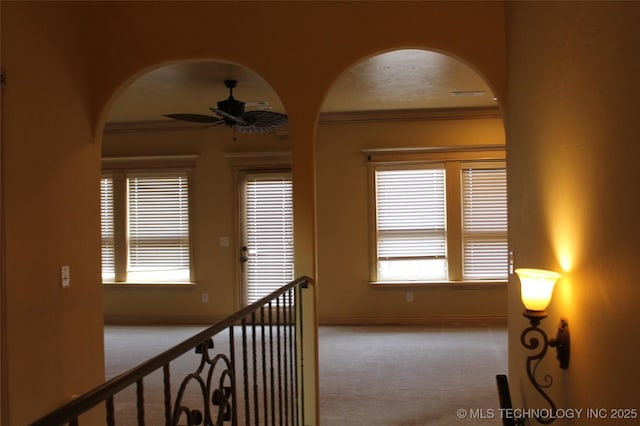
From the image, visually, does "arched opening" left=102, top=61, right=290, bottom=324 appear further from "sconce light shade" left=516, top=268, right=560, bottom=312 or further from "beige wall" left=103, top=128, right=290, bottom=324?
"sconce light shade" left=516, top=268, right=560, bottom=312

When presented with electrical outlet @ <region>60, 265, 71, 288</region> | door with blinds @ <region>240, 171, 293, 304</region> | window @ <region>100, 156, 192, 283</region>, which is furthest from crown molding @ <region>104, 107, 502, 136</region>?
electrical outlet @ <region>60, 265, 71, 288</region>

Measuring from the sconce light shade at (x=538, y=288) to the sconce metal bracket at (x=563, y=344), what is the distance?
0.33 feet

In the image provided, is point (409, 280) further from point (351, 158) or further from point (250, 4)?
point (250, 4)

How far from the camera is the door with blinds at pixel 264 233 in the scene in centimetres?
700

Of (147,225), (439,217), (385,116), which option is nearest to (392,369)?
(439,217)

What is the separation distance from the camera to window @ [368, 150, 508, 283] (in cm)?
668

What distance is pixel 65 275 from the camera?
303 cm

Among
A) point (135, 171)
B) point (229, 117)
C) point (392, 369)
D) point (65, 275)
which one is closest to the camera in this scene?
point (65, 275)

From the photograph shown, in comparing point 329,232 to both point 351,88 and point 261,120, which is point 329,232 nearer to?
point 351,88

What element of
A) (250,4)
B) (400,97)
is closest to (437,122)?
(400,97)

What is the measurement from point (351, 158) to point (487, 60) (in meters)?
3.86

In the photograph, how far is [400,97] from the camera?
19.4 ft

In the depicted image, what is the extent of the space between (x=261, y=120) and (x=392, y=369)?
2.63 m

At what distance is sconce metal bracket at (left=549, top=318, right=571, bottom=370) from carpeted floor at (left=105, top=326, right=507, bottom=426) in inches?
68.8
